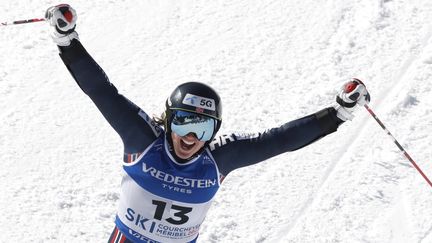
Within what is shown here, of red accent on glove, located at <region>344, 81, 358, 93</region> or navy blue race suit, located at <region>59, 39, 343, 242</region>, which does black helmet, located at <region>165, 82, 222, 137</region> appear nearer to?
navy blue race suit, located at <region>59, 39, 343, 242</region>

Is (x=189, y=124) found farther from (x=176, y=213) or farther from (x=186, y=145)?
(x=176, y=213)

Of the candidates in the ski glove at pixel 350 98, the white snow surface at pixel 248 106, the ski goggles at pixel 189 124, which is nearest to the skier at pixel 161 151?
the ski goggles at pixel 189 124

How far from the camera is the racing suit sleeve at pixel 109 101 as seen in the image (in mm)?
3918

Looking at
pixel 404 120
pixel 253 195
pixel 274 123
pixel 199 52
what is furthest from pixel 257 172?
pixel 199 52

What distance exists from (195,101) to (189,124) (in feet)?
0.46

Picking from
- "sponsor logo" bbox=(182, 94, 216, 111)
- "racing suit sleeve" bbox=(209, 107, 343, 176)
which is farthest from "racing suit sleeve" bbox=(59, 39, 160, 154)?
"racing suit sleeve" bbox=(209, 107, 343, 176)

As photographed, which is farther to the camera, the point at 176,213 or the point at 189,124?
the point at 176,213

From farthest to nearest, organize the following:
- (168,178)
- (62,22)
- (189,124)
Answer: (168,178) → (189,124) → (62,22)

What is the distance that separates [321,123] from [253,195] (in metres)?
2.37

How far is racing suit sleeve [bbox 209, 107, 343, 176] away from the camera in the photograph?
4.29 m

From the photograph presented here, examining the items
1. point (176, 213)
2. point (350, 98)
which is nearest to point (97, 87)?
point (176, 213)

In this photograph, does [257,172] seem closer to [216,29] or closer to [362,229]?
[362,229]

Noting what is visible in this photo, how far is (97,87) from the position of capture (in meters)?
3.94

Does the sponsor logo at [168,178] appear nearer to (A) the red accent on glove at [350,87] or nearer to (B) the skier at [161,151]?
(B) the skier at [161,151]
